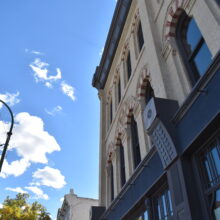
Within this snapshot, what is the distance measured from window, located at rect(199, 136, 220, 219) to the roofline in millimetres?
9826

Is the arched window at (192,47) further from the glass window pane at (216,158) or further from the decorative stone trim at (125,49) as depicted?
the decorative stone trim at (125,49)

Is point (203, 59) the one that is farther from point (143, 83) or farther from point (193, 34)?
point (143, 83)

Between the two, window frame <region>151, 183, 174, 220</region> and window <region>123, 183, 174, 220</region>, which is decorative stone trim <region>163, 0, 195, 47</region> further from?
window <region>123, 183, 174, 220</region>

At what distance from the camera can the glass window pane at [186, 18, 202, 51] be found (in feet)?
21.1

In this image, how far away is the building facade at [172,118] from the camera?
4738mm

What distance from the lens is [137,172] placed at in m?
7.75

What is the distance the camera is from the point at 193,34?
262 inches

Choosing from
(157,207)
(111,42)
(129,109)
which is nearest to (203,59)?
(157,207)

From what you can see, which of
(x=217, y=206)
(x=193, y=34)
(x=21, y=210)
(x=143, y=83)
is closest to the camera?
(x=217, y=206)

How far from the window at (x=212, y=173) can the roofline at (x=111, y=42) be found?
387 inches

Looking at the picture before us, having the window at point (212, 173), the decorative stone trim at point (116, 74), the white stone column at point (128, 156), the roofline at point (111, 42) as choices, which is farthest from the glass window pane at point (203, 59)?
the decorative stone trim at point (116, 74)

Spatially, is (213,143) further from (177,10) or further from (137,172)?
(177,10)

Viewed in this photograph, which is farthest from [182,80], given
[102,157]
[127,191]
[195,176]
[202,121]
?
[102,157]

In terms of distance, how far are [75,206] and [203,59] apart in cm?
3013
